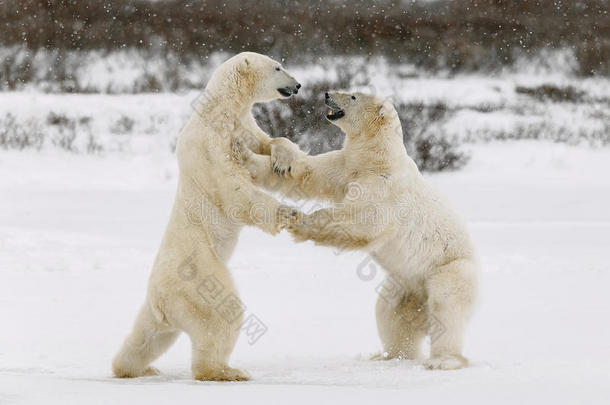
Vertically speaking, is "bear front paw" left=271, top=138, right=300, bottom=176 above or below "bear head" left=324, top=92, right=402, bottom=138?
below

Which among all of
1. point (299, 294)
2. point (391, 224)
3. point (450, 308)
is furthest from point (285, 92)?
point (299, 294)

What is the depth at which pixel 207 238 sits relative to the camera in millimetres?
3332

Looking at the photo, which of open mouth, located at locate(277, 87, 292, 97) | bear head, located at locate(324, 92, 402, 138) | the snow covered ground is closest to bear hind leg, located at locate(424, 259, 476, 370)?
the snow covered ground

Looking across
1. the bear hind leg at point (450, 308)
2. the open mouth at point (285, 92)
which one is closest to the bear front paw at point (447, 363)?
the bear hind leg at point (450, 308)

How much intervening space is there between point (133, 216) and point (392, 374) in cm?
561

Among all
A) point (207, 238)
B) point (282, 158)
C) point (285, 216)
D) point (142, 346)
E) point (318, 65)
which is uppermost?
point (318, 65)

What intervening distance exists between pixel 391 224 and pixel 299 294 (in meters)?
2.12

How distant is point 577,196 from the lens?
9.96 m

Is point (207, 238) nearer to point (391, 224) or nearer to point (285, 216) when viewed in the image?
point (285, 216)

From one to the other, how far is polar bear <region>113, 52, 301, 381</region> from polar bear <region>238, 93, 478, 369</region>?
8.7 inches

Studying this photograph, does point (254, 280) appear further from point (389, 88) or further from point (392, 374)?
point (389, 88)

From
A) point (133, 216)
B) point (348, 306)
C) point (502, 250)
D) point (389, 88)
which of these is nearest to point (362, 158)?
point (348, 306)

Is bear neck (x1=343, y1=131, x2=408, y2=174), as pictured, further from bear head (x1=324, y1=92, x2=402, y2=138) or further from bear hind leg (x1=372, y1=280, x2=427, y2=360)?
bear hind leg (x1=372, y1=280, x2=427, y2=360)

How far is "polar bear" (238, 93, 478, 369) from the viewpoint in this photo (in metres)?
3.52
